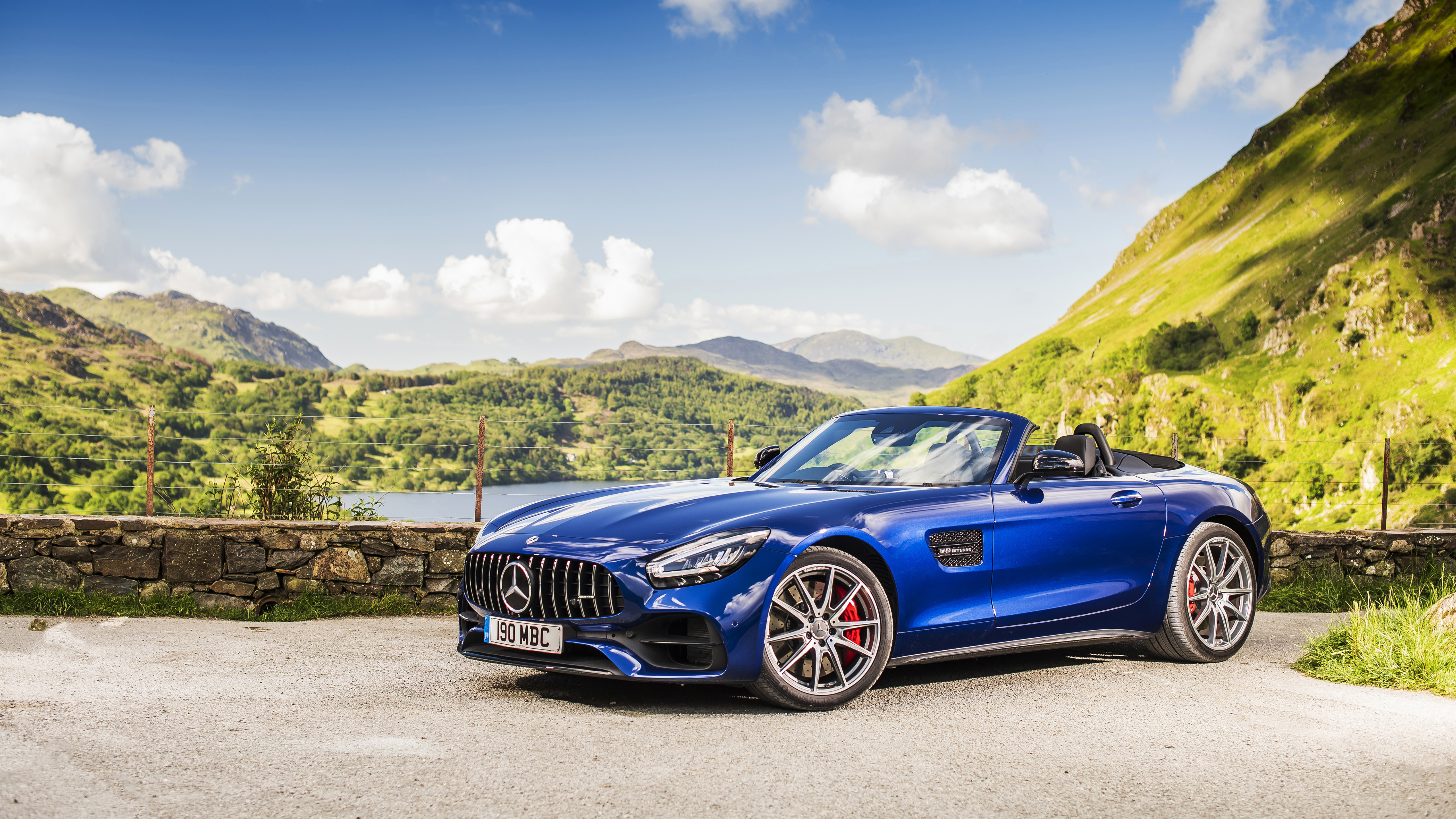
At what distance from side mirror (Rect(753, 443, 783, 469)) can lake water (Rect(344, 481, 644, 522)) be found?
4.63 feet

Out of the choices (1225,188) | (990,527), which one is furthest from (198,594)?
(1225,188)

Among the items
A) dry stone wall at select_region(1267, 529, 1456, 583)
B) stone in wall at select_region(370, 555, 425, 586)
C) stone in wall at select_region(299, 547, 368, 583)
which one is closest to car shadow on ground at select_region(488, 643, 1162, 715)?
stone in wall at select_region(370, 555, 425, 586)

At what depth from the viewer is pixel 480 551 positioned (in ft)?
17.9

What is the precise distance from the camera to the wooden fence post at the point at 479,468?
33.5 ft

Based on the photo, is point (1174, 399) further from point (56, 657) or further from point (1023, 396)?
point (56, 657)

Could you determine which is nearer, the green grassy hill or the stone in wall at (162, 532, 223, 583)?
the stone in wall at (162, 532, 223, 583)

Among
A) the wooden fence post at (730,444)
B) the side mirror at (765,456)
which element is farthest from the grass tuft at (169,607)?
the wooden fence post at (730,444)

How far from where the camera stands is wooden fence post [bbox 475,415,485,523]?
10211mm

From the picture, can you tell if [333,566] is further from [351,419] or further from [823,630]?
[351,419]

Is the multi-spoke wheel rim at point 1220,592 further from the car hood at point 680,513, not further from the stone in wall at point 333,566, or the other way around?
the stone in wall at point 333,566

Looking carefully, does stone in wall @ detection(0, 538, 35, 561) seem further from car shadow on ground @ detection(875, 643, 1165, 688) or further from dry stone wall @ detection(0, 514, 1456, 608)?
car shadow on ground @ detection(875, 643, 1165, 688)

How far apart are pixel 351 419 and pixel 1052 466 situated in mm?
59787

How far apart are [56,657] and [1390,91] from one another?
163917mm

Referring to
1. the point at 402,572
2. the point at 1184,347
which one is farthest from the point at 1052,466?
the point at 1184,347
